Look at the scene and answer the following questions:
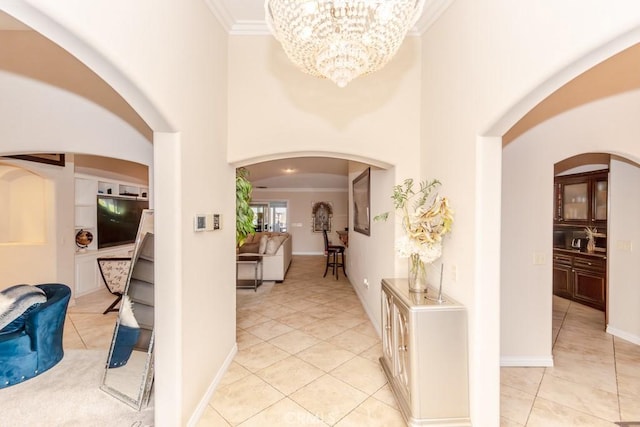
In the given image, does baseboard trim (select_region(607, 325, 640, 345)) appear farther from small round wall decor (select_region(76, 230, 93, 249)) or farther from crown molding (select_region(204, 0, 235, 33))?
small round wall decor (select_region(76, 230, 93, 249))

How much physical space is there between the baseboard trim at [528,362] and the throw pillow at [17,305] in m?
4.86

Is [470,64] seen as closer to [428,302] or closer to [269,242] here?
[428,302]

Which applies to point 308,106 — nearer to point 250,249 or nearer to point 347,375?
point 347,375

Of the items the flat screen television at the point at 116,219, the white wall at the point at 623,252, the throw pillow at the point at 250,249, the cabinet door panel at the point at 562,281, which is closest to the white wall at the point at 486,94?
the white wall at the point at 623,252

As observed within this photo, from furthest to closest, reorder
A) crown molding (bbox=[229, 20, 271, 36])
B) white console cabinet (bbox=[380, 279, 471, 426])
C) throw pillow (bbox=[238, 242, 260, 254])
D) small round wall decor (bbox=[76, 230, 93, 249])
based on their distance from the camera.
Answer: throw pillow (bbox=[238, 242, 260, 254]) < small round wall decor (bbox=[76, 230, 93, 249]) < crown molding (bbox=[229, 20, 271, 36]) < white console cabinet (bbox=[380, 279, 471, 426])

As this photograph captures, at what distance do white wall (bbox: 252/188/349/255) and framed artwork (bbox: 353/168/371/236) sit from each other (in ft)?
17.4

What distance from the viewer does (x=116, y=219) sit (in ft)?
20.2

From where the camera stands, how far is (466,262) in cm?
202

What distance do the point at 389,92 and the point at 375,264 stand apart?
2.23 metres

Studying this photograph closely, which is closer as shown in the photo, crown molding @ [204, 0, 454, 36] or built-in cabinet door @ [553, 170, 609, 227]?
crown molding @ [204, 0, 454, 36]

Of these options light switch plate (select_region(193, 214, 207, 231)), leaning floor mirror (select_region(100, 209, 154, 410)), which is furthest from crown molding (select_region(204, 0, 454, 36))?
leaning floor mirror (select_region(100, 209, 154, 410))

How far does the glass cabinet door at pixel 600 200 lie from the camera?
4.52 m

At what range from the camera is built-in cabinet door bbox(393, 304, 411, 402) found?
2.03m

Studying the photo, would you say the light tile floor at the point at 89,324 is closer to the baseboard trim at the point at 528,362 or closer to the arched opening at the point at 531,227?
the baseboard trim at the point at 528,362
